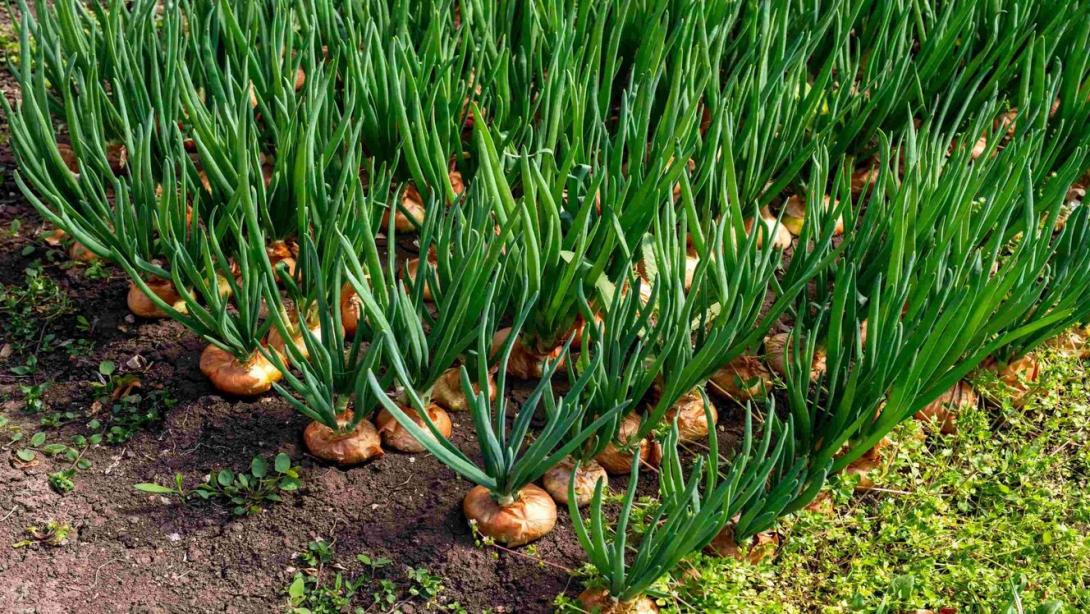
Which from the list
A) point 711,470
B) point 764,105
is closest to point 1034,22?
point 764,105

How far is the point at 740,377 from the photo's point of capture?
2217mm

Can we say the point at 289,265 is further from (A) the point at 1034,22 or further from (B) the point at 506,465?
(A) the point at 1034,22

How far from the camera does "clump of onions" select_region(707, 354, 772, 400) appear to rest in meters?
2.22

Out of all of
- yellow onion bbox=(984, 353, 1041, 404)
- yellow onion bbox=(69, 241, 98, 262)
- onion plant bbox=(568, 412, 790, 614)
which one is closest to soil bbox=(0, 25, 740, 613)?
onion plant bbox=(568, 412, 790, 614)

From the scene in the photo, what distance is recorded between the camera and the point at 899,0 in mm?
2627

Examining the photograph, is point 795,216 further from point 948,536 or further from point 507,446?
point 507,446

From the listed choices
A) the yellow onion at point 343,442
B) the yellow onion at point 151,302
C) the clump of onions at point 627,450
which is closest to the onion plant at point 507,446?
the clump of onions at point 627,450

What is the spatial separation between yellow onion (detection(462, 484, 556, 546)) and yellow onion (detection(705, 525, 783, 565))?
29 cm

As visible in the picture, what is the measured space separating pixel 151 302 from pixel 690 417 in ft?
3.60

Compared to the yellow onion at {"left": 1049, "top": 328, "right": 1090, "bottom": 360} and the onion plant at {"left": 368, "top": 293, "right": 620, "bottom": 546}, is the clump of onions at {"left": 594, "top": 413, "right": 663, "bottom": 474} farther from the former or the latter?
the yellow onion at {"left": 1049, "top": 328, "right": 1090, "bottom": 360}

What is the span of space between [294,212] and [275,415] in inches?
16.0

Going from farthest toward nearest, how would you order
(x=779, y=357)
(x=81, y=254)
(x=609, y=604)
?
(x=81, y=254) < (x=779, y=357) < (x=609, y=604)

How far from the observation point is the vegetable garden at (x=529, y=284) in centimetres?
182

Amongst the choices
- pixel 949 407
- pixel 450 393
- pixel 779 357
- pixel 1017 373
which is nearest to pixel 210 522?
pixel 450 393
